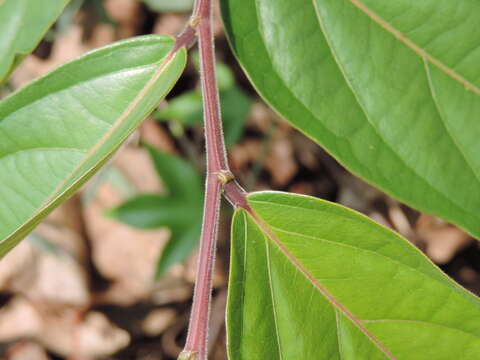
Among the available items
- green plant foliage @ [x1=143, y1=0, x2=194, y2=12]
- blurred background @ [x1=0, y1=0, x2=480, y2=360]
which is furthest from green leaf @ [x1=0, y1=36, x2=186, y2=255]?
blurred background @ [x1=0, y1=0, x2=480, y2=360]

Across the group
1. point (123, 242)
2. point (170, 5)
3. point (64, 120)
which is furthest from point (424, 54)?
point (123, 242)

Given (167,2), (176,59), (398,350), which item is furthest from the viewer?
(167,2)

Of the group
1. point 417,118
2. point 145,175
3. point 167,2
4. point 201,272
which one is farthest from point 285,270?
point 145,175

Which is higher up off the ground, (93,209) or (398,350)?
(93,209)

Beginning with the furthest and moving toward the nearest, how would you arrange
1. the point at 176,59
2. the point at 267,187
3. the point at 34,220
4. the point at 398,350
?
the point at 267,187 → the point at 176,59 → the point at 398,350 → the point at 34,220

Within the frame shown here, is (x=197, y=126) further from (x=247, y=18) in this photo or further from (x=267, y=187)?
(x=247, y=18)
